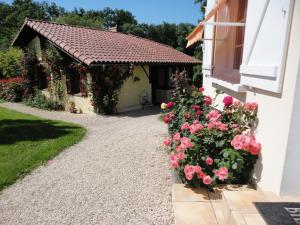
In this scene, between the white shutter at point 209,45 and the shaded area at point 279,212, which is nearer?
the shaded area at point 279,212

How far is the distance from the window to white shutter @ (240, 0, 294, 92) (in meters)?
2.24

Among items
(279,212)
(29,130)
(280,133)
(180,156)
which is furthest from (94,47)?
(279,212)

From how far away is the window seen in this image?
639cm

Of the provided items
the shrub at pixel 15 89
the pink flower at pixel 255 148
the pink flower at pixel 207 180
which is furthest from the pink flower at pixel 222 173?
the shrub at pixel 15 89

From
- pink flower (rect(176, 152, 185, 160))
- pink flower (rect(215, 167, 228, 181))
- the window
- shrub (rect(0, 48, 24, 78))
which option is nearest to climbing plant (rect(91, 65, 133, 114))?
the window

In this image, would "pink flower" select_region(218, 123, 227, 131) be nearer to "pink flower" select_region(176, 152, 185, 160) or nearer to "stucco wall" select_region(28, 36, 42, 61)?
"pink flower" select_region(176, 152, 185, 160)

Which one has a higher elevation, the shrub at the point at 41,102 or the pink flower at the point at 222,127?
the pink flower at the point at 222,127

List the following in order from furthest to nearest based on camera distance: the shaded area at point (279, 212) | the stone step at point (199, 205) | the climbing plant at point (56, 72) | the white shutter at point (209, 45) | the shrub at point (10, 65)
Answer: the shrub at point (10, 65), the climbing plant at point (56, 72), the white shutter at point (209, 45), the stone step at point (199, 205), the shaded area at point (279, 212)

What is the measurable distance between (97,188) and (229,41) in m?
5.09

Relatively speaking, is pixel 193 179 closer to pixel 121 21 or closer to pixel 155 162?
pixel 155 162

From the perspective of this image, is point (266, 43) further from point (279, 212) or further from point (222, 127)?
point (279, 212)

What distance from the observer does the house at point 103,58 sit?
14.2 meters

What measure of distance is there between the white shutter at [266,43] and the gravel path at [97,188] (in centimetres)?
280

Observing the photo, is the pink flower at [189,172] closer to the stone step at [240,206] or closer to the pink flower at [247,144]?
the stone step at [240,206]
